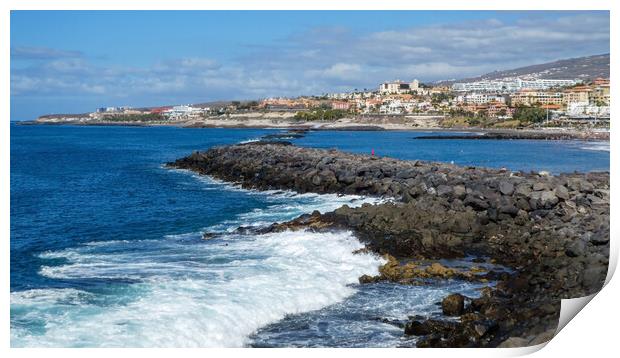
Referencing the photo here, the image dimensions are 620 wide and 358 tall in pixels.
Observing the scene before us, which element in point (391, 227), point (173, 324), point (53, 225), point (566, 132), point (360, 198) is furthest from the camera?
point (566, 132)

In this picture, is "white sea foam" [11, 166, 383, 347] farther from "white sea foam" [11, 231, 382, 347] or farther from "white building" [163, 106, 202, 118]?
"white building" [163, 106, 202, 118]

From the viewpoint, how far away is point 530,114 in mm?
64125

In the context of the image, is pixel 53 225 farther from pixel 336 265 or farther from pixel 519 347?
pixel 519 347

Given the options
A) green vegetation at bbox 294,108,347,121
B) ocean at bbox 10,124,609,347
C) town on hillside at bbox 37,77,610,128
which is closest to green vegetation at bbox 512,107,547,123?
town on hillside at bbox 37,77,610,128

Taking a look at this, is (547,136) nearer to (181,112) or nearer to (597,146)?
(597,146)

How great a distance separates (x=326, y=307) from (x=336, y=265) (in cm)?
188

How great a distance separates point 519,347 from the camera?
6844mm

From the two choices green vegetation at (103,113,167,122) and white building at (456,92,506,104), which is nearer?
white building at (456,92,506,104)

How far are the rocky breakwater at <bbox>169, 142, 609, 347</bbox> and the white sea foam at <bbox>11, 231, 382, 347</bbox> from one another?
0.96m

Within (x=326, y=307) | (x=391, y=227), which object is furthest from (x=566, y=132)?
(x=326, y=307)

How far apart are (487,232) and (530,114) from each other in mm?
55150

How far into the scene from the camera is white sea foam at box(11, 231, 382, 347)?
7.41 metres

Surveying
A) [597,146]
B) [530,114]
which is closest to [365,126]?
[530,114]

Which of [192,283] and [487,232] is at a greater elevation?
[487,232]
